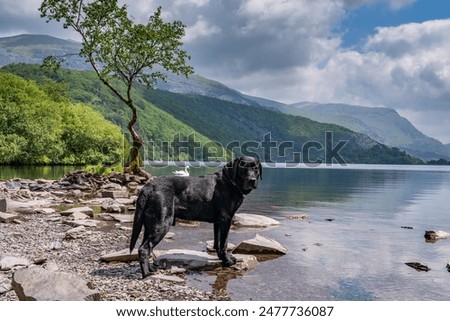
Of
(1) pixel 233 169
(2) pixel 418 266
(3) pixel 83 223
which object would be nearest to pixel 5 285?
(1) pixel 233 169

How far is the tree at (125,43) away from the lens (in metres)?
36.7

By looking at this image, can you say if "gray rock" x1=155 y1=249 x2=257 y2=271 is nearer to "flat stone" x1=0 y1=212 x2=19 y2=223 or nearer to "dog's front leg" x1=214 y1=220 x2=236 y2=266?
"dog's front leg" x1=214 y1=220 x2=236 y2=266

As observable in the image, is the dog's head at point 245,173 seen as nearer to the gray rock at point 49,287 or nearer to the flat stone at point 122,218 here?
the gray rock at point 49,287

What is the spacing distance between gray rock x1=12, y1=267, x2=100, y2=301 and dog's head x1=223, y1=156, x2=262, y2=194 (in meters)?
3.84

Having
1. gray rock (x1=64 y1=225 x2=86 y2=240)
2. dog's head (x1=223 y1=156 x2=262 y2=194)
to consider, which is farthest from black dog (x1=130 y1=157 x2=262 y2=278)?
gray rock (x1=64 y1=225 x2=86 y2=240)

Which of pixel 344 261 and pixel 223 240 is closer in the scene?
pixel 223 240

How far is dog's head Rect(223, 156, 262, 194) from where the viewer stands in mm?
9375

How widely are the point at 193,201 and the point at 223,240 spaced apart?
1.18 metres

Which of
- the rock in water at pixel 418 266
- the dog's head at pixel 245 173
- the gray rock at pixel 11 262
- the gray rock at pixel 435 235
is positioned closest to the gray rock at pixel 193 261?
the dog's head at pixel 245 173

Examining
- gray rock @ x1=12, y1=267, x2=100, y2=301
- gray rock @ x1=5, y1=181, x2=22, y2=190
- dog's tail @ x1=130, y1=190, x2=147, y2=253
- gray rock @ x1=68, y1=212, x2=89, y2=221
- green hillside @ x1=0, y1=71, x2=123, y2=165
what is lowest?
gray rock @ x1=68, y1=212, x2=89, y2=221

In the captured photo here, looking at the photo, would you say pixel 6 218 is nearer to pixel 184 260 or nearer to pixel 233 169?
pixel 184 260

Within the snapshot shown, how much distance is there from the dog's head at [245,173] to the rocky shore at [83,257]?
196cm

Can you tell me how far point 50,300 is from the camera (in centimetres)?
640

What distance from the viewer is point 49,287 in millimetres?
6574
